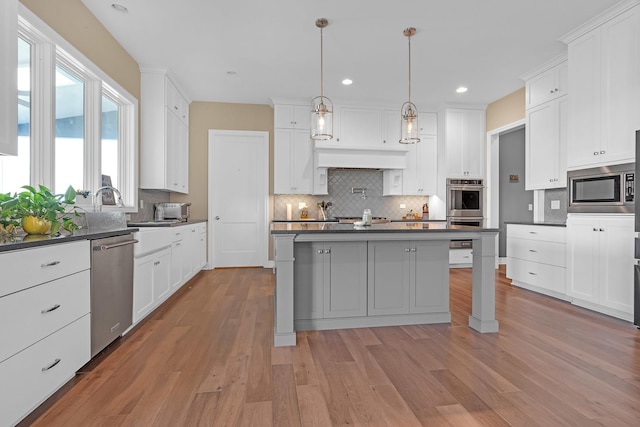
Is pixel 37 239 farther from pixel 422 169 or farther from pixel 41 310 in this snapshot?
pixel 422 169

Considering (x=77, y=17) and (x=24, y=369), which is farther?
(x=77, y=17)

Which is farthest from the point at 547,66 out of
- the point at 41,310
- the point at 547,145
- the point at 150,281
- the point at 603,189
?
the point at 41,310

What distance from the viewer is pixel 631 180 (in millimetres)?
2961

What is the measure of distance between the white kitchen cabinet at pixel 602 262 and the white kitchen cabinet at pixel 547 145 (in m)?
0.86

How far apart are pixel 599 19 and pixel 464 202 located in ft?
9.91

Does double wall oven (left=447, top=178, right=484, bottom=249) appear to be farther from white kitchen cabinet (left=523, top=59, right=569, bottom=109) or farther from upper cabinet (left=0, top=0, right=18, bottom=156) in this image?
upper cabinet (left=0, top=0, right=18, bottom=156)

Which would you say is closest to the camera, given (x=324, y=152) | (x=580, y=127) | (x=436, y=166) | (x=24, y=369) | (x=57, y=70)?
(x=24, y=369)

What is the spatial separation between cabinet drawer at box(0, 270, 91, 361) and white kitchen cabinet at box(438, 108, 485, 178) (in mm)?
5289

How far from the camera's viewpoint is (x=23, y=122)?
239 cm

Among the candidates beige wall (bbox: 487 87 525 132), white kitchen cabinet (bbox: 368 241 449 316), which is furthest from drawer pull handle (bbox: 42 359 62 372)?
beige wall (bbox: 487 87 525 132)

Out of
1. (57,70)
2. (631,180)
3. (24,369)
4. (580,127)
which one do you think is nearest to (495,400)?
(24,369)

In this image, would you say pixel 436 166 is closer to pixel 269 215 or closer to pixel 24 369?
pixel 269 215

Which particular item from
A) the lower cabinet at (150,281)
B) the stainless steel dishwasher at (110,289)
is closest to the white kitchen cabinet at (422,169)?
the lower cabinet at (150,281)

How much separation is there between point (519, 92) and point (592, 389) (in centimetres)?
450
